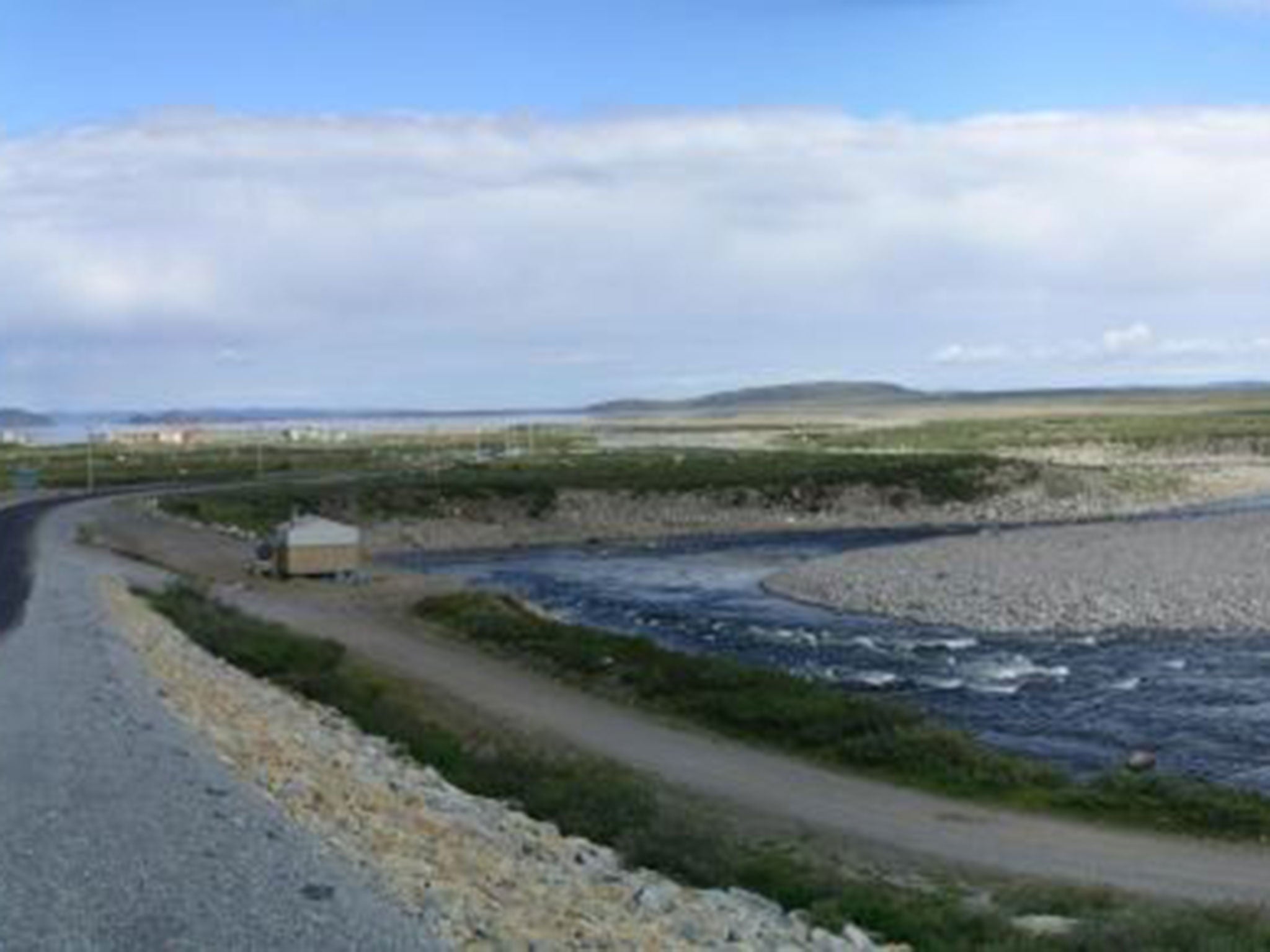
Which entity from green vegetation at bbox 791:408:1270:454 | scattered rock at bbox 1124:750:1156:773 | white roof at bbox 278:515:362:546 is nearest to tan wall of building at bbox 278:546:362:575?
white roof at bbox 278:515:362:546

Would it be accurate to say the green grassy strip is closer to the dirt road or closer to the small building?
the dirt road

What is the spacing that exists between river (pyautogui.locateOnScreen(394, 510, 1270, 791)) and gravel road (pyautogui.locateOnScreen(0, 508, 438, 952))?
13.9 m

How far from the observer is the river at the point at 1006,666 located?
2672 cm

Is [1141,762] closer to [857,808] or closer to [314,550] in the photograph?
[857,808]

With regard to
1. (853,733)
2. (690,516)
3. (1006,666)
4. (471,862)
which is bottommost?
(690,516)

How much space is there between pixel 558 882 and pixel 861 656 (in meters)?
23.7

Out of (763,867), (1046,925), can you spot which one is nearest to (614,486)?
(763,867)

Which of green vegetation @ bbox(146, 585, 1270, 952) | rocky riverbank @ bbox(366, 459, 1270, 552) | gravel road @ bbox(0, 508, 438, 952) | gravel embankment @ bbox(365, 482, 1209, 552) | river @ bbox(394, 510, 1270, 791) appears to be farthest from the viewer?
rocky riverbank @ bbox(366, 459, 1270, 552)

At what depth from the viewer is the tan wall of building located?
52562 millimetres

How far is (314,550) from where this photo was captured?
5272cm

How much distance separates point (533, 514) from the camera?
278 feet

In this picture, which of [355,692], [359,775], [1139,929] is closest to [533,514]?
[355,692]

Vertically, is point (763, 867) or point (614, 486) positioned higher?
point (614, 486)

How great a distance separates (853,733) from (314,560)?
29.5 m
